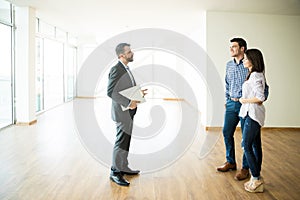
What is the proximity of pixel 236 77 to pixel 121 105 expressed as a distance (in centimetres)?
127

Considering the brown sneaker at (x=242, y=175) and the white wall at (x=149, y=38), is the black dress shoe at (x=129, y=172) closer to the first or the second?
the brown sneaker at (x=242, y=175)

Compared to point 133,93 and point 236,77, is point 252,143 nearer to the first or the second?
point 236,77

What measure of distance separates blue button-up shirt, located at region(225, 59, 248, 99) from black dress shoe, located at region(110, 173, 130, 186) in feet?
4.83

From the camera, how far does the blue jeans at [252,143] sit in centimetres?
260

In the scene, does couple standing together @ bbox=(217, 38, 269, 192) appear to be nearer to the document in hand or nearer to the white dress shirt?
the white dress shirt

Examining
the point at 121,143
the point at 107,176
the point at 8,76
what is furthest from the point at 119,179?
the point at 8,76

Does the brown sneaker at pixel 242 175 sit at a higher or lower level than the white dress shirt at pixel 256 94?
lower

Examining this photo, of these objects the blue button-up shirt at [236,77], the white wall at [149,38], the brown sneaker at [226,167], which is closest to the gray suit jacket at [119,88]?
the blue button-up shirt at [236,77]

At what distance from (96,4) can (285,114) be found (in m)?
4.47

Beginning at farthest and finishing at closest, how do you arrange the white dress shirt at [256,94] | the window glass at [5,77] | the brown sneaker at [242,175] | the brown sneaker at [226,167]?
the window glass at [5,77] → the brown sneaker at [226,167] → the brown sneaker at [242,175] → the white dress shirt at [256,94]

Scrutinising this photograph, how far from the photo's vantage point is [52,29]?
8.28m

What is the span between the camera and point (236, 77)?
300 centimetres

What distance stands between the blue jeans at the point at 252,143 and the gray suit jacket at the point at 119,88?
1.16m

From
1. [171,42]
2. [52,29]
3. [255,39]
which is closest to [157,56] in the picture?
[171,42]
